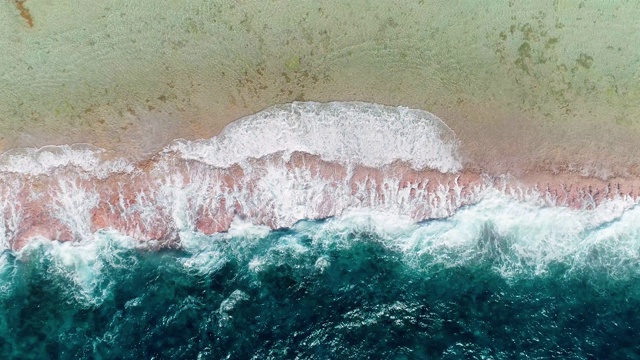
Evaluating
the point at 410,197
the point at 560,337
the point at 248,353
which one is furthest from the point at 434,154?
the point at 248,353

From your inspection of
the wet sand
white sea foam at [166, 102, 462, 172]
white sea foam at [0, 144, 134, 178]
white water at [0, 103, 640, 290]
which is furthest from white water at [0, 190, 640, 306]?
white sea foam at [0, 144, 134, 178]

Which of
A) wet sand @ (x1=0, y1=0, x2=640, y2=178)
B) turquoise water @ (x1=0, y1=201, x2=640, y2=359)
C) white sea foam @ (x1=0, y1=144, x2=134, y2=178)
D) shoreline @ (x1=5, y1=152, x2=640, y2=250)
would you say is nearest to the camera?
turquoise water @ (x1=0, y1=201, x2=640, y2=359)

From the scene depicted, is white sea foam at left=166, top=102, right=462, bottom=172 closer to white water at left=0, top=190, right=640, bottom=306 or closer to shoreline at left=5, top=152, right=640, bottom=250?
shoreline at left=5, top=152, right=640, bottom=250

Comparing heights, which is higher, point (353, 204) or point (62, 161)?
point (62, 161)

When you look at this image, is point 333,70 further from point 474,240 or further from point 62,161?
point 62,161

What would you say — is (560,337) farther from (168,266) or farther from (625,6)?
(168,266)

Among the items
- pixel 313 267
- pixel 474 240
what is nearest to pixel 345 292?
pixel 313 267
